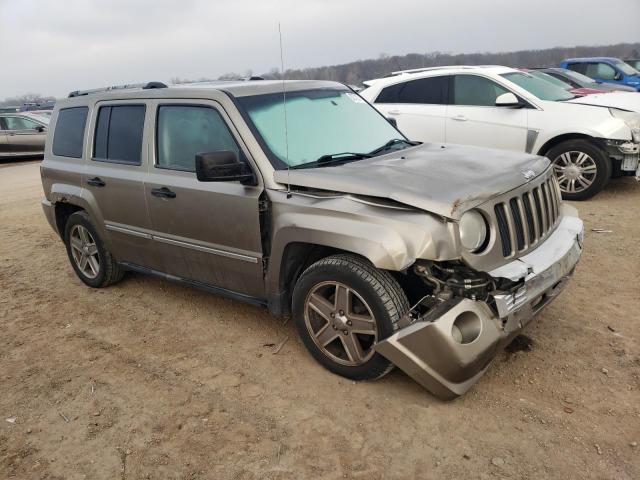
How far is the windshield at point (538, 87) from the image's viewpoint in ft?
25.3

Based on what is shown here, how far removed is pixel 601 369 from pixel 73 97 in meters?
5.06

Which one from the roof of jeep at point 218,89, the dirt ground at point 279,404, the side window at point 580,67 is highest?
the roof of jeep at point 218,89

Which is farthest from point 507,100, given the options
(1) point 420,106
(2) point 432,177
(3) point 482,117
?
(2) point 432,177

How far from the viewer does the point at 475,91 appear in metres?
7.95

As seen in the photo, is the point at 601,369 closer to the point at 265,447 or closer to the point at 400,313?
the point at 400,313

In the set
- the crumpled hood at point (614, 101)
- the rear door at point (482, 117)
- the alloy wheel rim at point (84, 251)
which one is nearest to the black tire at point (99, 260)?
the alloy wheel rim at point (84, 251)

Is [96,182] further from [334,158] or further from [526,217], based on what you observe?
[526,217]

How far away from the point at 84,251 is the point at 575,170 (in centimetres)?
617

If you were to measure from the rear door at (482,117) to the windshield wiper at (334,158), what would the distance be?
14.5ft

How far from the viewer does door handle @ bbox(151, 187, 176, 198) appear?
4.05 metres

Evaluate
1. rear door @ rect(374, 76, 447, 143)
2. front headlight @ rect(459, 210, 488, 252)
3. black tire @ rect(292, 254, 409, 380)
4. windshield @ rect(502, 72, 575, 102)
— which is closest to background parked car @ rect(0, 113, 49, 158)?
rear door @ rect(374, 76, 447, 143)

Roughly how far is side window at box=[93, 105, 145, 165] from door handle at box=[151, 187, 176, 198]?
14.2 inches

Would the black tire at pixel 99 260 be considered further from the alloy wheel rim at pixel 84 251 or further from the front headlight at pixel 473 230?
the front headlight at pixel 473 230

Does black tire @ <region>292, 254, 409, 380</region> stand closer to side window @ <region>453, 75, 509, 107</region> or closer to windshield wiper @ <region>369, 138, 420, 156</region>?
windshield wiper @ <region>369, 138, 420, 156</region>
